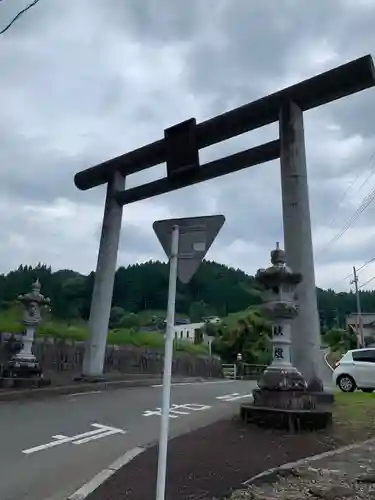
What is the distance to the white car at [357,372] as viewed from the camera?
14.7 meters

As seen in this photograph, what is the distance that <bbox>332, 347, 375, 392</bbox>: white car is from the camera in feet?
48.3

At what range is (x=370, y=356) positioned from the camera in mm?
15016

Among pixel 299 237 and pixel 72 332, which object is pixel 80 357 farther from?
pixel 299 237

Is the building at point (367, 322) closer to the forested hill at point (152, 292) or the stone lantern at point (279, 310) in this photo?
the forested hill at point (152, 292)

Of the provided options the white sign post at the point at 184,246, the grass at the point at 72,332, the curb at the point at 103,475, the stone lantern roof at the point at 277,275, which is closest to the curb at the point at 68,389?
the grass at the point at 72,332

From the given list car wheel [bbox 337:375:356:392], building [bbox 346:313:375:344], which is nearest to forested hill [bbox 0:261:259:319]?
car wheel [bbox 337:375:356:392]

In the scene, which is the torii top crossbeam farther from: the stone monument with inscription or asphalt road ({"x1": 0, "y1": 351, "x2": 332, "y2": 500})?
asphalt road ({"x1": 0, "y1": 351, "x2": 332, "y2": 500})

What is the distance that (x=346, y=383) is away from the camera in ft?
50.0

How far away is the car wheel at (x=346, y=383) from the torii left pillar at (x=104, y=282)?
7.01 m

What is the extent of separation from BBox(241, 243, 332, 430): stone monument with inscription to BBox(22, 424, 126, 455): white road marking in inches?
81.6

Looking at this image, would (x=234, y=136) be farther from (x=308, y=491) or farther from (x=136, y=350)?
(x=136, y=350)

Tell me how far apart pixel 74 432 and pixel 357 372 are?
9.61 meters

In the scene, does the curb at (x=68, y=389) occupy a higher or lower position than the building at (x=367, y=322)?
lower

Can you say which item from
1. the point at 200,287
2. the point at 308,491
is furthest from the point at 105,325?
the point at 200,287
